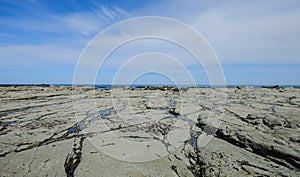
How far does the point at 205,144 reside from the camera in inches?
198

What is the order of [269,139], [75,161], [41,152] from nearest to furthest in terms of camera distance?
[75,161] < [41,152] < [269,139]

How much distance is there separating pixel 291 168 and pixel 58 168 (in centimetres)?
460

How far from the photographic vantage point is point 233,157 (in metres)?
4.15

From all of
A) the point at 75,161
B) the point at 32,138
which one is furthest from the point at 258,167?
the point at 32,138

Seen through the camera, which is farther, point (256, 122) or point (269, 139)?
point (256, 122)

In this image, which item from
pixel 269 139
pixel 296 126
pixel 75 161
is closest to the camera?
pixel 75 161

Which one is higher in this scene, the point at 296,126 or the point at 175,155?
the point at 296,126

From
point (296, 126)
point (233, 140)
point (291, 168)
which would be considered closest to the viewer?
point (291, 168)

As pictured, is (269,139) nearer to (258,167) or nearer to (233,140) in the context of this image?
(233,140)

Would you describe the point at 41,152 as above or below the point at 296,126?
below

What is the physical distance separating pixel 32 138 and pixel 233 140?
574 cm

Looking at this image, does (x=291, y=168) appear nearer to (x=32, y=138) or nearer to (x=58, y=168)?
(x=58, y=168)

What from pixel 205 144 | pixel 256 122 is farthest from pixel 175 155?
pixel 256 122

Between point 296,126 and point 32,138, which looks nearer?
point 32,138
